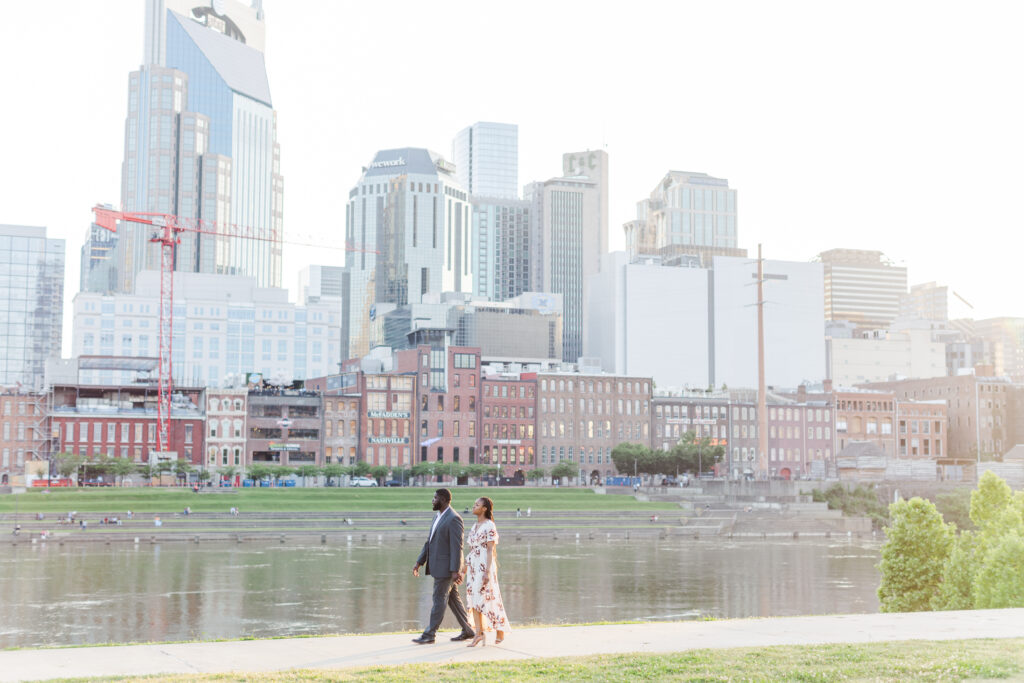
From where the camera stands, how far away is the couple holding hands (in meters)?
21.3

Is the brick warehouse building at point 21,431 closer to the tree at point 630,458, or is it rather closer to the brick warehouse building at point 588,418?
the tree at point 630,458

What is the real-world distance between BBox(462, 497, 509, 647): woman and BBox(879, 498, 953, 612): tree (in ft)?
79.2

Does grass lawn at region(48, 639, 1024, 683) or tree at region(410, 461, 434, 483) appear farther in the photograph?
tree at region(410, 461, 434, 483)

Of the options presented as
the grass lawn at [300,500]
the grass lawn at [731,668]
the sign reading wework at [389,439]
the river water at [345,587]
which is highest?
the sign reading wework at [389,439]

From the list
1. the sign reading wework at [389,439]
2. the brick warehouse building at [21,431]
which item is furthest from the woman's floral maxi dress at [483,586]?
the sign reading wework at [389,439]

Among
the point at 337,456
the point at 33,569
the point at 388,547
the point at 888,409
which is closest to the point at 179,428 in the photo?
the point at 337,456

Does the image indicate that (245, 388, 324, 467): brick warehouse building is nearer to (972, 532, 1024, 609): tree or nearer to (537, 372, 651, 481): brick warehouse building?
(537, 372, 651, 481): brick warehouse building

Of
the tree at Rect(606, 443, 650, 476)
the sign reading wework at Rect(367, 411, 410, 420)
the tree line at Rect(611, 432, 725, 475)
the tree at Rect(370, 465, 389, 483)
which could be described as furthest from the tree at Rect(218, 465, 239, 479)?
the tree line at Rect(611, 432, 725, 475)

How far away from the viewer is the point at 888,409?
622 ft

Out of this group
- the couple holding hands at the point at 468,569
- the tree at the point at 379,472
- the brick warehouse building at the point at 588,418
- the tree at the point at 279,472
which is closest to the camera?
the couple holding hands at the point at 468,569

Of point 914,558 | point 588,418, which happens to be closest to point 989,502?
point 914,558

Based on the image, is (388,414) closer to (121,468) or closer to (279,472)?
(279,472)

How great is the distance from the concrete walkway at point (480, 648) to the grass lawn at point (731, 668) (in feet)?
2.68

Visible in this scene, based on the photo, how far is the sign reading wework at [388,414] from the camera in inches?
6093
